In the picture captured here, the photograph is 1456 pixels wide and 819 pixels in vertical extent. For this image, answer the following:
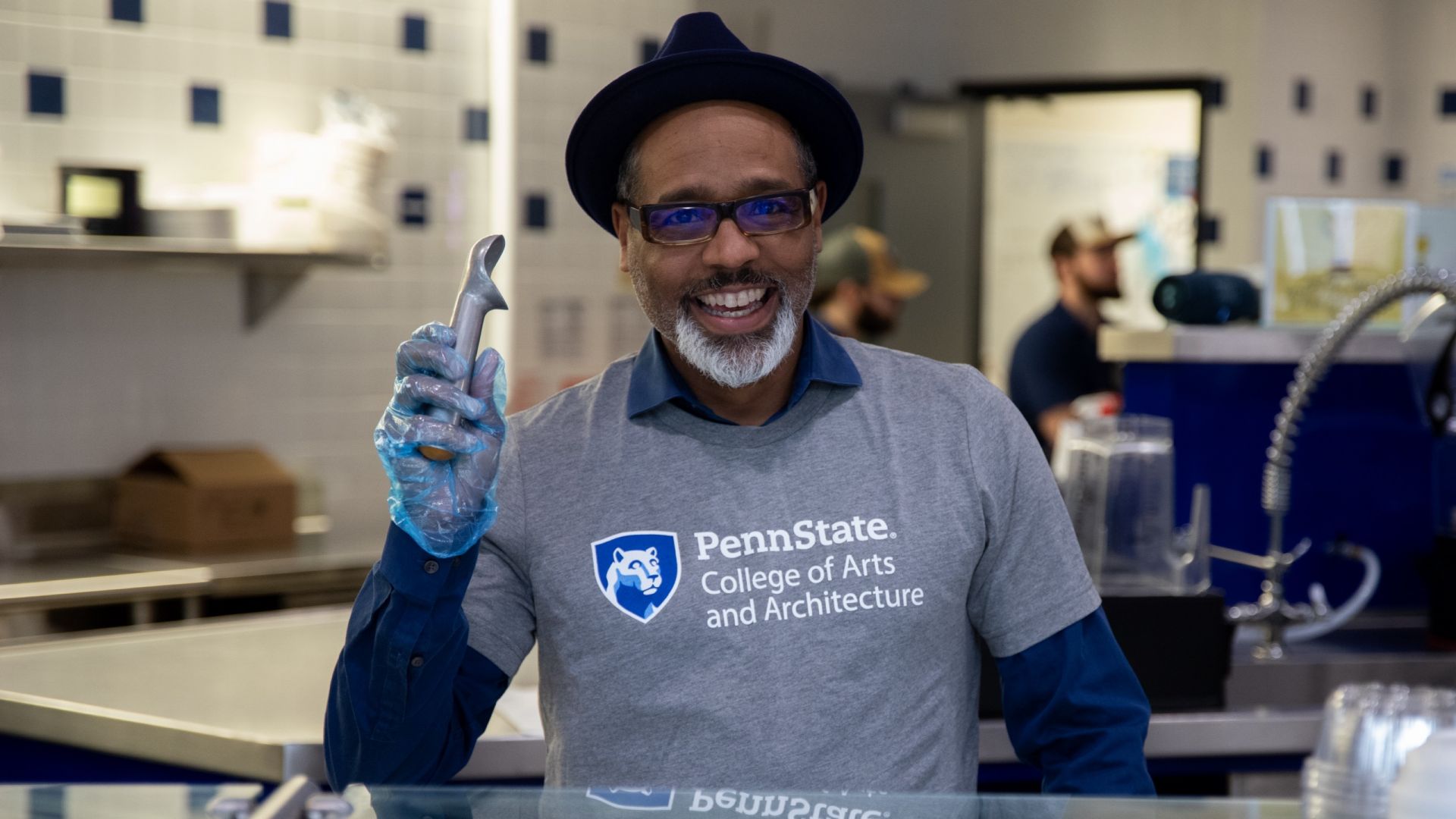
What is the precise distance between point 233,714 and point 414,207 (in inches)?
129

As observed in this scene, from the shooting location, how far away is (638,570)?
1589mm

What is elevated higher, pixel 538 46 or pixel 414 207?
pixel 538 46

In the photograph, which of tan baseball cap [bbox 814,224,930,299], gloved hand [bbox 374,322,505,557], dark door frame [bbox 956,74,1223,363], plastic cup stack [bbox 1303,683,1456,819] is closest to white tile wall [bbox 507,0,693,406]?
tan baseball cap [bbox 814,224,930,299]

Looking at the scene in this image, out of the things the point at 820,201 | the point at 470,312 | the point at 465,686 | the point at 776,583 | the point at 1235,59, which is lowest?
the point at 465,686

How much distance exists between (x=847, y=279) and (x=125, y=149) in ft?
6.80

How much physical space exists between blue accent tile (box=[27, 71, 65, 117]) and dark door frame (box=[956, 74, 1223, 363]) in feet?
11.9

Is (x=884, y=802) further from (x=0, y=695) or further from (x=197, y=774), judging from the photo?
(x=0, y=695)

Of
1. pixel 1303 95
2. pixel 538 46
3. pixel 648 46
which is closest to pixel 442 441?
pixel 538 46

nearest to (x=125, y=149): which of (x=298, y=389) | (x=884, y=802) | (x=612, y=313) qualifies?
(x=298, y=389)

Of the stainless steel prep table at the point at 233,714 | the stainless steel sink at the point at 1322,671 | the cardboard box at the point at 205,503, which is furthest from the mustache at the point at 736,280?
the cardboard box at the point at 205,503

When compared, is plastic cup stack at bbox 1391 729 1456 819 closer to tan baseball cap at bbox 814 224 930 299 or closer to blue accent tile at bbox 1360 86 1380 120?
tan baseball cap at bbox 814 224 930 299

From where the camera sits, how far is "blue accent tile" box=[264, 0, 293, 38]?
15.9ft

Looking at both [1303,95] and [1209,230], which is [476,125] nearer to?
[1209,230]

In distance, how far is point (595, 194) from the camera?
1819mm
